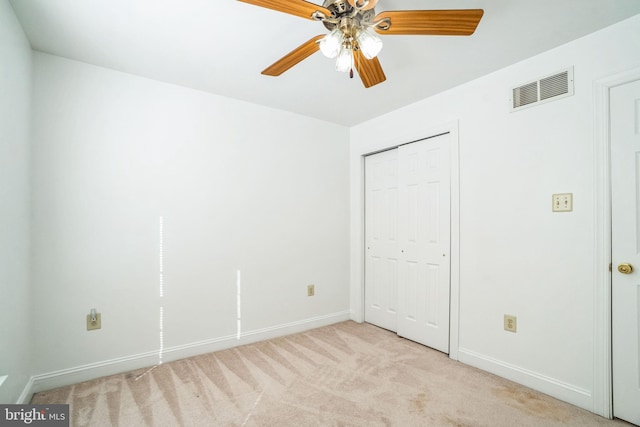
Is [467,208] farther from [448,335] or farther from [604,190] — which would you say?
[448,335]

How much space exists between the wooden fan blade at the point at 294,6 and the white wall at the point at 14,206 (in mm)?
1469

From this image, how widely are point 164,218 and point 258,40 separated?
1594 millimetres

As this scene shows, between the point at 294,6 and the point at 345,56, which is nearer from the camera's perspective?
the point at 294,6

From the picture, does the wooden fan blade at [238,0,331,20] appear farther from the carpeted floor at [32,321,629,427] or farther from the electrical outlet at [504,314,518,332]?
the electrical outlet at [504,314,518,332]

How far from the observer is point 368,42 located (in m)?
1.37

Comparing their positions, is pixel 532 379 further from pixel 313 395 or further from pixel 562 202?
pixel 313 395

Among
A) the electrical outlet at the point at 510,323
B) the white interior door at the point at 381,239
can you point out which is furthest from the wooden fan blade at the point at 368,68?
the electrical outlet at the point at 510,323

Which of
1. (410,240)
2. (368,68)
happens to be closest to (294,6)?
(368,68)

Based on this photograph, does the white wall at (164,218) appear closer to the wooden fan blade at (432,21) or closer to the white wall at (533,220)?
the white wall at (533,220)

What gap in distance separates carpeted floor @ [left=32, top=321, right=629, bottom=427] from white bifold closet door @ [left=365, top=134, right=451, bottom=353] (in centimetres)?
39

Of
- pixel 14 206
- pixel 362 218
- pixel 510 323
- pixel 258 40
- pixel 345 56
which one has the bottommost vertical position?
pixel 510 323

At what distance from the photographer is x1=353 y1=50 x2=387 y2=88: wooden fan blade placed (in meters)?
1.63

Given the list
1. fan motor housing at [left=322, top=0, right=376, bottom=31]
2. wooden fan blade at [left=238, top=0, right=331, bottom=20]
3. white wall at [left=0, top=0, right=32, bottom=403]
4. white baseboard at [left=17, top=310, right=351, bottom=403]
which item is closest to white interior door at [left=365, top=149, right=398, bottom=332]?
white baseboard at [left=17, top=310, right=351, bottom=403]

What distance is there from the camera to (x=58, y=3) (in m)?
1.64
